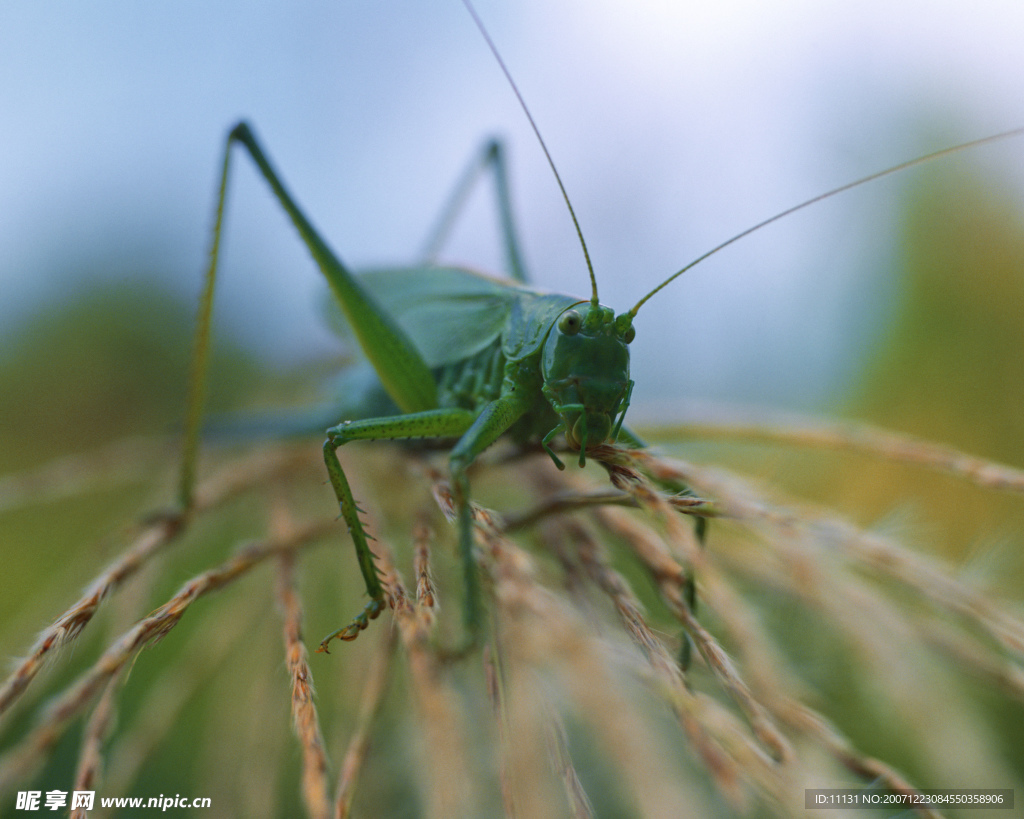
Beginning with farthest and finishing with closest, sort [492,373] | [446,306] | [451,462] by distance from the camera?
[446,306]
[492,373]
[451,462]

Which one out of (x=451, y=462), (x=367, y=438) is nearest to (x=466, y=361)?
(x=367, y=438)

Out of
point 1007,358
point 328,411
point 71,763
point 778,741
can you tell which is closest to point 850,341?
point 1007,358

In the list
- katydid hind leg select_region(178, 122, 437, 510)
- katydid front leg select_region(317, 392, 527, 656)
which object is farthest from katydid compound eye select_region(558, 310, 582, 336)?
katydid hind leg select_region(178, 122, 437, 510)

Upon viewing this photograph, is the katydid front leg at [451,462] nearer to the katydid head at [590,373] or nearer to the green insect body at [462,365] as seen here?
the green insect body at [462,365]

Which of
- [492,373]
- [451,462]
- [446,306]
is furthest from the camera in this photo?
[446,306]

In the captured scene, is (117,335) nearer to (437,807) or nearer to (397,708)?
(397,708)

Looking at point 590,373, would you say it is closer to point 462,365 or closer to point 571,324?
point 571,324

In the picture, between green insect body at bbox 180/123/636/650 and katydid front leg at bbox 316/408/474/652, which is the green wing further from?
katydid front leg at bbox 316/408/474/652
